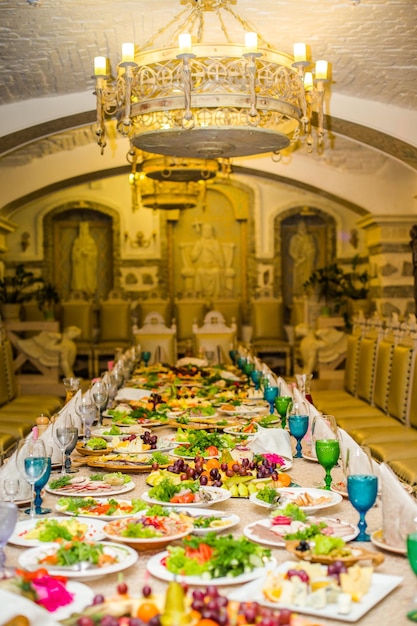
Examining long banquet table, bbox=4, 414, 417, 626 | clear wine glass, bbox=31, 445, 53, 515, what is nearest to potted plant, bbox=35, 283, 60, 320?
long banquet table, bbox=4, 414, 417, 626

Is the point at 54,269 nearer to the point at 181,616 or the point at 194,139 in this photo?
the point at 194,139

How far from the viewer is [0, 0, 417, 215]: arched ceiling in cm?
619

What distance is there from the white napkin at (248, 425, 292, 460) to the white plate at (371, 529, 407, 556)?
1139mm

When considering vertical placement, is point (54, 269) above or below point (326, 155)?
below

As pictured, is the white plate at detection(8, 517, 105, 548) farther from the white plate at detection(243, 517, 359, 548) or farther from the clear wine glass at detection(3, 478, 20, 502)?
the white plate at detection(243, 517, 359, 548)

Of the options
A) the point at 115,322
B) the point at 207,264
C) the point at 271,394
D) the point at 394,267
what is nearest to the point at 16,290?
the point at 115,322

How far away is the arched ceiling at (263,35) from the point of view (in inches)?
244

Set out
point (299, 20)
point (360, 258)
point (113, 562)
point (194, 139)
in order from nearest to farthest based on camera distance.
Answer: point (113, 562) → point (194, 139) → point (299, 20) → point (360, 258)

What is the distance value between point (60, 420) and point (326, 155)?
30.0 ft

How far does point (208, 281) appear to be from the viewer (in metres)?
15.3

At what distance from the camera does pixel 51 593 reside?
1.94m

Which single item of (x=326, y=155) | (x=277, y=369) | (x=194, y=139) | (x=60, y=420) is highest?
(x=326, y=155)

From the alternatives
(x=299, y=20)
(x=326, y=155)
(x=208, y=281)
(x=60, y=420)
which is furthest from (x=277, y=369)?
(x=60, y=420)

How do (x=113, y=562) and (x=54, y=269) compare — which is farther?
(x=54, y=269)
